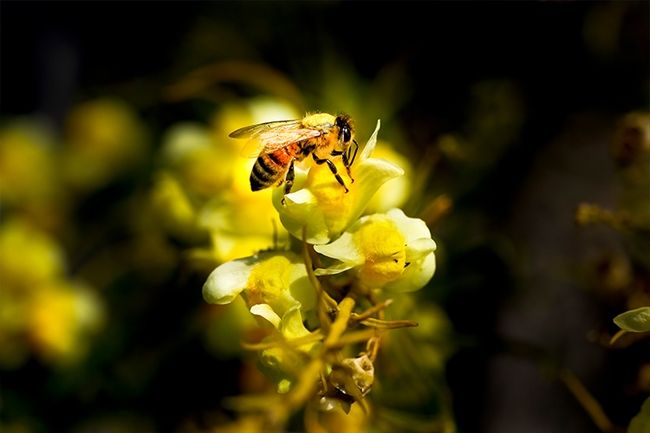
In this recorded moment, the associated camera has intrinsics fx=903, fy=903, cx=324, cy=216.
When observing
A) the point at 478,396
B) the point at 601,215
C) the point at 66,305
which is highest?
the point at 601,215

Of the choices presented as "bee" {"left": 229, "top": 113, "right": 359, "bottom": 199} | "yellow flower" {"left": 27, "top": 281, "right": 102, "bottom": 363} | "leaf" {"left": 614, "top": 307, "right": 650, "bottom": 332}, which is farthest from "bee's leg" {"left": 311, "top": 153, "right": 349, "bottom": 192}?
"yellow flower" {"left": 27, "top": 281, "right": 102, "bottom": 363}

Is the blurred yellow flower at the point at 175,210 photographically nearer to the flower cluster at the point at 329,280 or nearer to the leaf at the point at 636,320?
the flower cluster at the point at 329,280

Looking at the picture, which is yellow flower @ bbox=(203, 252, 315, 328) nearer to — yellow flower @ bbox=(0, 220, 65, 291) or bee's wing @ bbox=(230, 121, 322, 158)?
bee's wing @ bbox=(230, 121, 322, 158)

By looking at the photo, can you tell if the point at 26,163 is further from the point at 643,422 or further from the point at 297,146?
the point at 643,422

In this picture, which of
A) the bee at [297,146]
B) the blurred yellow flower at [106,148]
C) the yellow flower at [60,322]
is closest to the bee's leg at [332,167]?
the bee at [297,146]

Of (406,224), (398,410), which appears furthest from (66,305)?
(406,224)

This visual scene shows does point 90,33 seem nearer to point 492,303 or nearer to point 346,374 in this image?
point 492,303
